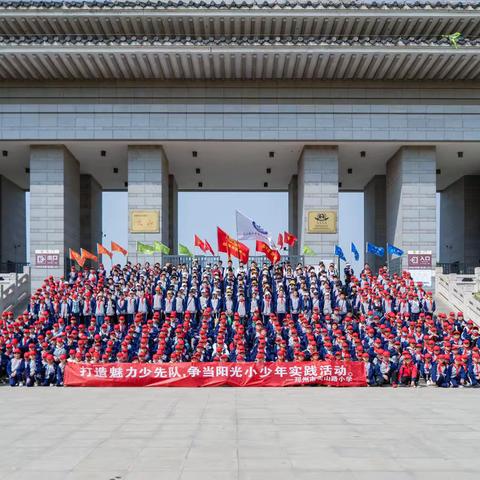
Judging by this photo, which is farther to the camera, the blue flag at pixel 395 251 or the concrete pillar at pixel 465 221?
the concrete pillar at pixel 465 221

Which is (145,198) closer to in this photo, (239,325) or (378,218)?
(239,325)

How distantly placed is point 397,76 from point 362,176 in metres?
9.16

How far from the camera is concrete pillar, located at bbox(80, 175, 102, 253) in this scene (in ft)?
123

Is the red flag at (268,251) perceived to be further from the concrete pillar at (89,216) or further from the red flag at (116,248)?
the concrete pillar at (89,216)

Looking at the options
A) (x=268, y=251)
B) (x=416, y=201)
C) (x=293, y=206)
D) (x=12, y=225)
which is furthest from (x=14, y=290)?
(x=416, y=201)

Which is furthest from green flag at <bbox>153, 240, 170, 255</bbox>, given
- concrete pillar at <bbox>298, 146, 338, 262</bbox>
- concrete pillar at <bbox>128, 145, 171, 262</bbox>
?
concrete pillar at <bbox>298, 146, 338, 262</bbox>

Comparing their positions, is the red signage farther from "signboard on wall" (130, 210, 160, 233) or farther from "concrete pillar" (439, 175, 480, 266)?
"signboard on wall" (130, 210, 160, 233)

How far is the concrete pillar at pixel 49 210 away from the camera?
30.2 meters

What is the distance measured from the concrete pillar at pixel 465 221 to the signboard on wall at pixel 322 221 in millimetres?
11566

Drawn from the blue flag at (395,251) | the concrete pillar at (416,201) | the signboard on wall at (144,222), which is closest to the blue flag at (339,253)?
the blue flag at (395,251)

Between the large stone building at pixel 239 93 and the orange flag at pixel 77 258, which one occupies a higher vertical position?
the large stone building at pixel 239 93
